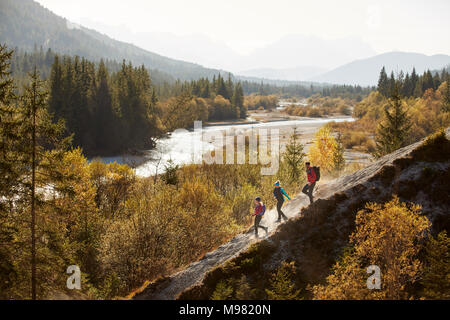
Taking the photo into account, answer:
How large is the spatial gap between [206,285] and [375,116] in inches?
4695

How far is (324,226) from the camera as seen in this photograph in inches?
625

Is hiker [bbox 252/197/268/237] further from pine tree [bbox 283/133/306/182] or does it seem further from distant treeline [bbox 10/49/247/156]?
distant treeline [bbox 10/49/247/156]

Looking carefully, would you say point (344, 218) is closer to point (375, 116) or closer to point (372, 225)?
point (372, 225)

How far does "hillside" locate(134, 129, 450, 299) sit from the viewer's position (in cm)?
1491

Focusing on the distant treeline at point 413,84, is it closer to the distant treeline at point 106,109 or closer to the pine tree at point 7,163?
the distant treeline at point 106,109

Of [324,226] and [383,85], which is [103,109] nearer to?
[324,226]

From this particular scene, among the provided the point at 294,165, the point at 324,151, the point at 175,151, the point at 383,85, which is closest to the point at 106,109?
the point at 175,151

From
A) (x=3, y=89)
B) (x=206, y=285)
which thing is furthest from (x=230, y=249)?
(x=3, y=89)

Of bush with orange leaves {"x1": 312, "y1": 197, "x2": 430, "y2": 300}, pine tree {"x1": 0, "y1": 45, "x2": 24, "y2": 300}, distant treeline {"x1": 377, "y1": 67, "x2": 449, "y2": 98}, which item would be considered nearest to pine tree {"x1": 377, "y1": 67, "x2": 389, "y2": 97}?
distant treeline {"x1": 377, "y1": 67, "x2": 449, "y2": 98}

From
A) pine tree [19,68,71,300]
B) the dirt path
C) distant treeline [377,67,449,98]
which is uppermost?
distant treeline [377,67,449,98]

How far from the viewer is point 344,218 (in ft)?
52.5
